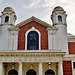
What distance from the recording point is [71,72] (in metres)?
24.6

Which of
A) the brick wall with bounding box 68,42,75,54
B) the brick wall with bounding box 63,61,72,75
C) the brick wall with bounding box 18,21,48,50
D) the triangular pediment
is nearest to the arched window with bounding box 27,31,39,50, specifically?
the brick wall with bounding box 18,21,48,50

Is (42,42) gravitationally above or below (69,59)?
above

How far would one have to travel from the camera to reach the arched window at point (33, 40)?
2678 cm

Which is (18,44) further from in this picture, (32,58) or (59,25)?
(59,25)

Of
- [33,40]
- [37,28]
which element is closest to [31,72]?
[33,40]

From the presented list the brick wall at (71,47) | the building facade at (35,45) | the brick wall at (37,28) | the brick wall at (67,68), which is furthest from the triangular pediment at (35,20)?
the brick wall at (67,68)

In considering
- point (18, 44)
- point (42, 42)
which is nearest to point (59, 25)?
point (42, 42)

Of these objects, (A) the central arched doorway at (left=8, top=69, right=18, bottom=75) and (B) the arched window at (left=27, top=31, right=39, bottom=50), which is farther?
(B) the arched window at (left=27, top=31, right=39, bottom=50)

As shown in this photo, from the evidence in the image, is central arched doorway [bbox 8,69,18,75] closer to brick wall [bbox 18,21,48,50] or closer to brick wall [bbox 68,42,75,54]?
brick wall [bbox 18,21,48,50]

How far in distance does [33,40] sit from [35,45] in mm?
1084

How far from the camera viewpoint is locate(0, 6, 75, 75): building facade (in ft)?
74.5

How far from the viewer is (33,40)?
89.7 ft

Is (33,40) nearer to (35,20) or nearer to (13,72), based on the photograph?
(35,20)

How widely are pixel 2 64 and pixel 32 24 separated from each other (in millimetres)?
10044
